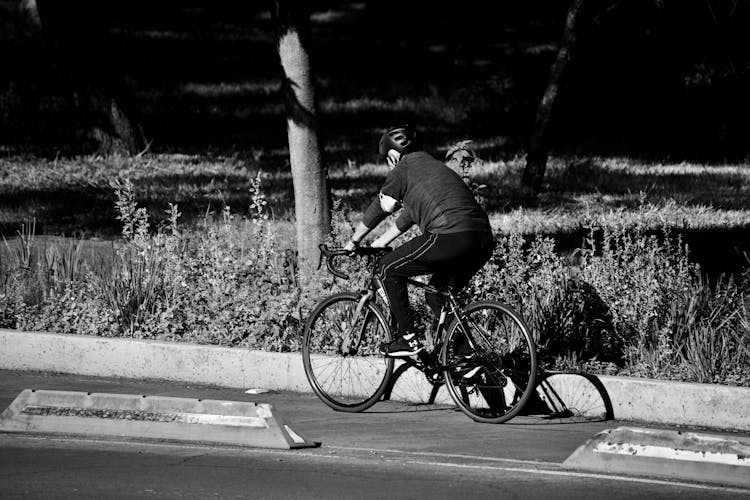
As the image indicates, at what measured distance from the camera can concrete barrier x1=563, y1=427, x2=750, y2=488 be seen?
20.3ft

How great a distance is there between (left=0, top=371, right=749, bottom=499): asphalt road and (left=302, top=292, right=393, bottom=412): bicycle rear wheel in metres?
0.18

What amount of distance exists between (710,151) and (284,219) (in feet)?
24.4

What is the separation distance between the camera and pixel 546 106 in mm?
13820

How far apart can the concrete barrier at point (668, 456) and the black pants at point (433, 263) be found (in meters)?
1.41

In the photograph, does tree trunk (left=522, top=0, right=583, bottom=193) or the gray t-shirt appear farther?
tree trunk (left=522, top=0, right=583, bottom=193)

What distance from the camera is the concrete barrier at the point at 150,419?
23.1ft

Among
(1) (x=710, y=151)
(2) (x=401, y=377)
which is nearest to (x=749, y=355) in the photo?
(2) (x=401, y=377)

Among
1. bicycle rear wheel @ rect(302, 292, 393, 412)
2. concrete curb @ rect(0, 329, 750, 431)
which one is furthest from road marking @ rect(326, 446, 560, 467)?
concrete curb @ rect(0, 329, 750, 431)

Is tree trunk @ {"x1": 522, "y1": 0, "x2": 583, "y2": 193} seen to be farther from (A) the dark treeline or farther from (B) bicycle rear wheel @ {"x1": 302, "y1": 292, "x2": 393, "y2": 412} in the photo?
(B) bicycle rear wheel @ {"x1": 302, "y1": 292, "x2": 393, "y2": 412}

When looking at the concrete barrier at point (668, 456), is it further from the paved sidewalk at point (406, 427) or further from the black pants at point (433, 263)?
the black pants at point (433, 263)

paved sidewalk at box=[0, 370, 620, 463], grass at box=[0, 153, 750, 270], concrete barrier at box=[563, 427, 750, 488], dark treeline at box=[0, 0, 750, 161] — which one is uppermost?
dark treeline at box=[0, 0, 750, 161]

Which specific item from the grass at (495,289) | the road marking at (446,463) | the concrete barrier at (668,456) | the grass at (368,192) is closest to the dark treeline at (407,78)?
the grass at (368,192)

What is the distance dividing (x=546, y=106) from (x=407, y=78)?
1047 centimetres

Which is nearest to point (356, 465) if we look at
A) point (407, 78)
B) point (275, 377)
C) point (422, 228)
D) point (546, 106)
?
point (422, 228)
